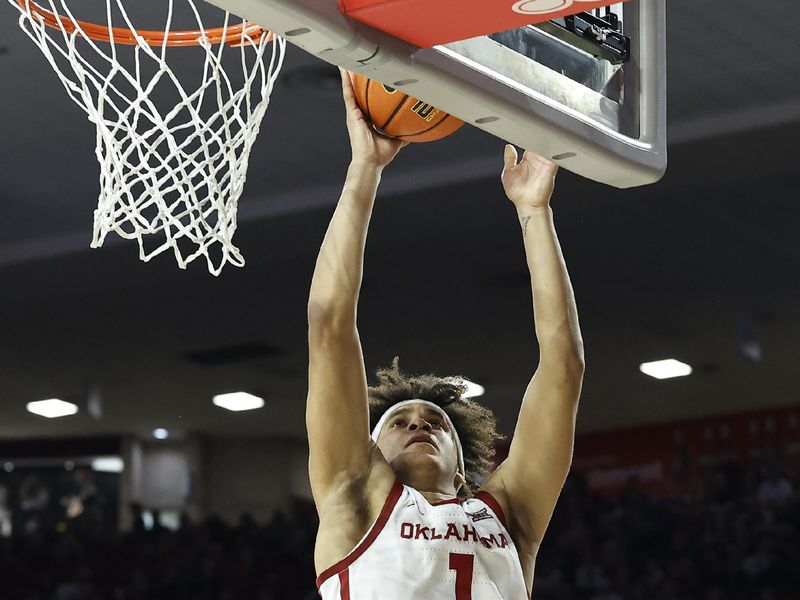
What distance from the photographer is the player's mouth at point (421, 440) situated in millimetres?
2994

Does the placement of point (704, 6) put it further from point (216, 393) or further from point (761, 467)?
point (216, 393)

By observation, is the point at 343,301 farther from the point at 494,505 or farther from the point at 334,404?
the point at 494,505

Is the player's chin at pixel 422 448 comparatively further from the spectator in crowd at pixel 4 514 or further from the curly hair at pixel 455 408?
the spectator in crowd at pixel 4 514

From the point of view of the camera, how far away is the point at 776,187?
291 inches

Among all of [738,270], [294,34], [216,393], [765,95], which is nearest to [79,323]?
[216,393]

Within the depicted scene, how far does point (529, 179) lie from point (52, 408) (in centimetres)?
1010

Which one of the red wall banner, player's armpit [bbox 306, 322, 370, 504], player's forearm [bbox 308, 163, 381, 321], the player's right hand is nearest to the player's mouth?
player's armpit [bbox 306, 322, 370, 504]

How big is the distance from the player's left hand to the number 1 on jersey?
807 mm

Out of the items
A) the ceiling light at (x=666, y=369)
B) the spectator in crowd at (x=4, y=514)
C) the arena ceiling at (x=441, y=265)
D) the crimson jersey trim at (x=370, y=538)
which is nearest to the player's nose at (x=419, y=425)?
the crimson jersey trim at (x=370, y=538)

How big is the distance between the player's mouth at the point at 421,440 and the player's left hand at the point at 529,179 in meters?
0.57

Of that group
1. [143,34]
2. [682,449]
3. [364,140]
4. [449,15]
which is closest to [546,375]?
[364,140]

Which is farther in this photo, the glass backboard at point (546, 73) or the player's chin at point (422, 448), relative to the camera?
the player's chin at point (422, 448)

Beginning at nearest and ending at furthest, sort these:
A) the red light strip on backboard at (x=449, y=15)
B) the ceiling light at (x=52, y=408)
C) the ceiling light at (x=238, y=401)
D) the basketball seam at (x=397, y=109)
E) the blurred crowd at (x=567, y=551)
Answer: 1. the red light strip on backboard at (x=449, y=15)
2. the basketball seam at (x=397, y=109)
3. the blurred crowd at (x=567, y=551)
4. the ceiling light at (x=238, y=401)
5. the ceiling light at (x=52, y=408)

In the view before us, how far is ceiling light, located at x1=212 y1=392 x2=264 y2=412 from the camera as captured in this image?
38.2 ft
